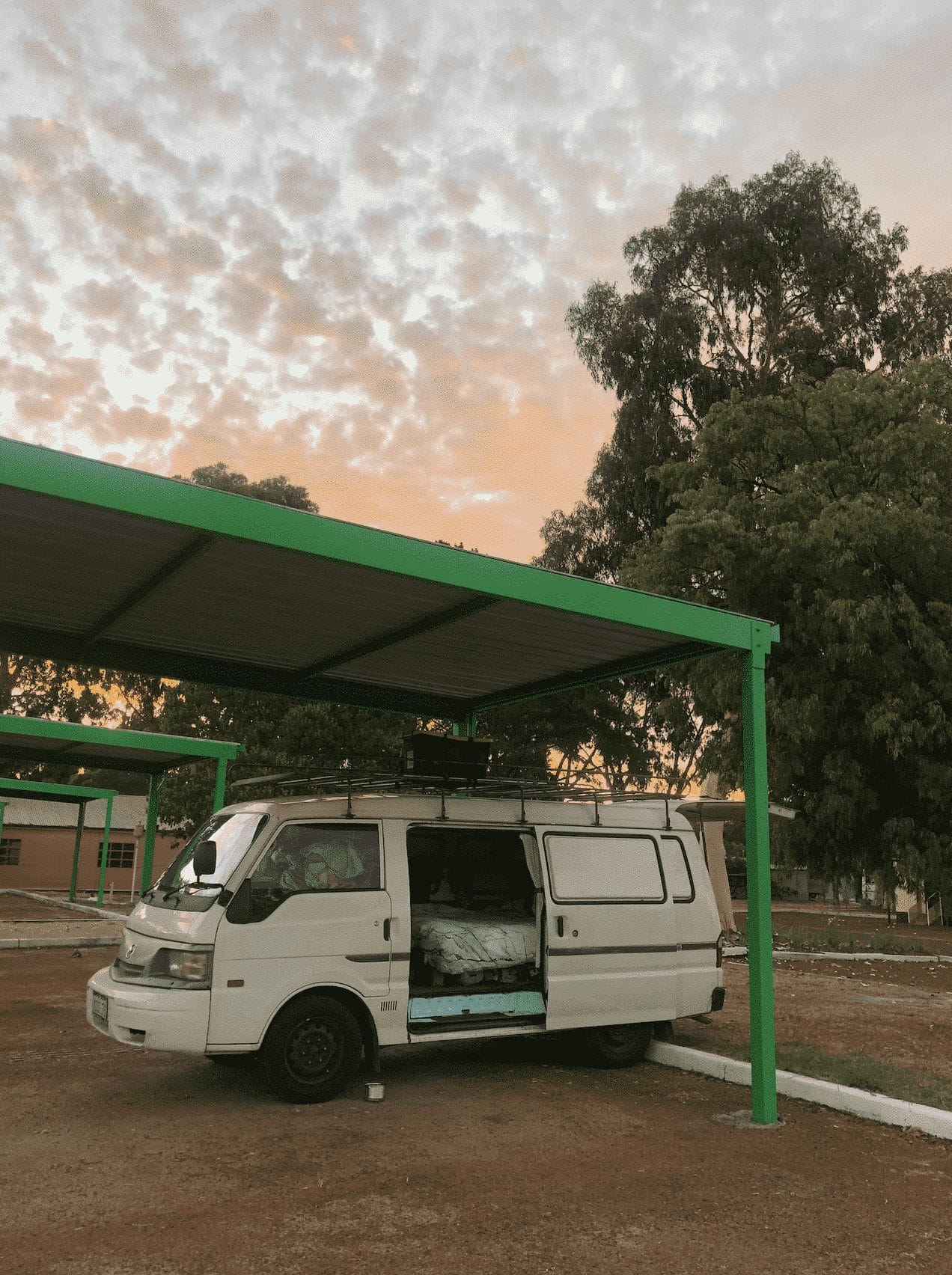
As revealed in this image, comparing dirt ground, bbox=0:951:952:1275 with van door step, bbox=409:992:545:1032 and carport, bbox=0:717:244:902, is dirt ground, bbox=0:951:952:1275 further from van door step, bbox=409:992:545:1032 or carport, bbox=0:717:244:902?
carport, bbox=0:717:244:902

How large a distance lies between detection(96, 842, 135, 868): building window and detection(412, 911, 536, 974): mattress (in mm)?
39231

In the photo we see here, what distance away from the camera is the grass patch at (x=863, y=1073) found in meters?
7.51

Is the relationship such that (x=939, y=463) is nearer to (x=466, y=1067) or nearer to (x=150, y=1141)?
(x=466, y=1067)

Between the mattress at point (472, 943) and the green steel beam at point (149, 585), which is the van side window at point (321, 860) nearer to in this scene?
the mattress at point (472, 943)

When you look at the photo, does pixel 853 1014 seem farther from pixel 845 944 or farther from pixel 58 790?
pixel 58 790

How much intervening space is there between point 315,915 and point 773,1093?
3.41 m

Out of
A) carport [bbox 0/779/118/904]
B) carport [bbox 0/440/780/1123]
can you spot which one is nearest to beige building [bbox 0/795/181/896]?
carport [bbox 0/779/118/904]

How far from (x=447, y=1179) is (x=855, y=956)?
14.0 meters

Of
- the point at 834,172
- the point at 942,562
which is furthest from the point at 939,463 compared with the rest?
the point at 834,172

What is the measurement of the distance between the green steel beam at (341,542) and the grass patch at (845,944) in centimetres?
1348

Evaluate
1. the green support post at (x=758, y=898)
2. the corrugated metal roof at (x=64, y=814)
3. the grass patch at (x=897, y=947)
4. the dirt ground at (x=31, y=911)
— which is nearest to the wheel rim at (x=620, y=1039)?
the green support post at (x=758, y=898)

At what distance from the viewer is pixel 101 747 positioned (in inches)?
766

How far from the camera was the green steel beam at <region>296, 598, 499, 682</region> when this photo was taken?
7.72m

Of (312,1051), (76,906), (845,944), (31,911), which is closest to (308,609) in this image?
(312,1051)
